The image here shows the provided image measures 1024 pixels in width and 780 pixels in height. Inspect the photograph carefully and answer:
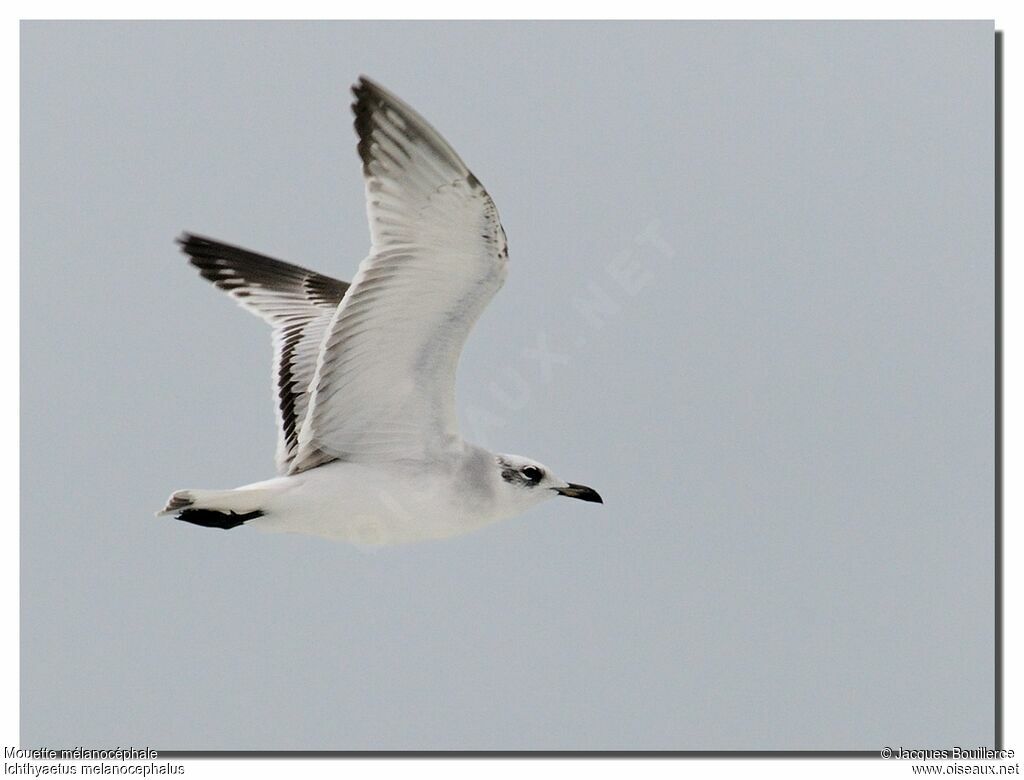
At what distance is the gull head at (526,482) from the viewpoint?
6660 mm

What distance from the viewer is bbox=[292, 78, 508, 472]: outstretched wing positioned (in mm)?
5582

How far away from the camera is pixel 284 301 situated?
7.93m

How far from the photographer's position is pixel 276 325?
7.73 m

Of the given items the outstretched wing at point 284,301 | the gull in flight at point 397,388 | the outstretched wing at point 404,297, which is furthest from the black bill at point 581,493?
the outstretched wing at point 284,301

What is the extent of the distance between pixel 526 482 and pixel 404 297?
51.0 inches

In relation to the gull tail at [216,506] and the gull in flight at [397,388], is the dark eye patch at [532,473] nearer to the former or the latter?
the gull in flight at [397,388]

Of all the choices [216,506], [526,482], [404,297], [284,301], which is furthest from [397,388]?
[284,301]

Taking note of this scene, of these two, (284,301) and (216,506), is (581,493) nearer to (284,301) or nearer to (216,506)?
(216,506)

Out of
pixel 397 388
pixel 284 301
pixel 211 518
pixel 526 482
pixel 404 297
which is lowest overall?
pixel 211 518

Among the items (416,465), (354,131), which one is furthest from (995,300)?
(354,131)

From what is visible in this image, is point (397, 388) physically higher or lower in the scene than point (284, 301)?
lower

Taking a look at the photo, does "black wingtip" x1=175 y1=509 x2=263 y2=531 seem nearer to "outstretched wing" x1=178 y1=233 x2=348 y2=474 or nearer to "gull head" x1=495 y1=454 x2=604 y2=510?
"outstretched wing" x1=178 y1=233 x2=348 y2=474

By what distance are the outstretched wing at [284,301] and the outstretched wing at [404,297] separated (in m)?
0.73

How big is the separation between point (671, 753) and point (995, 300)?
2937 mm
